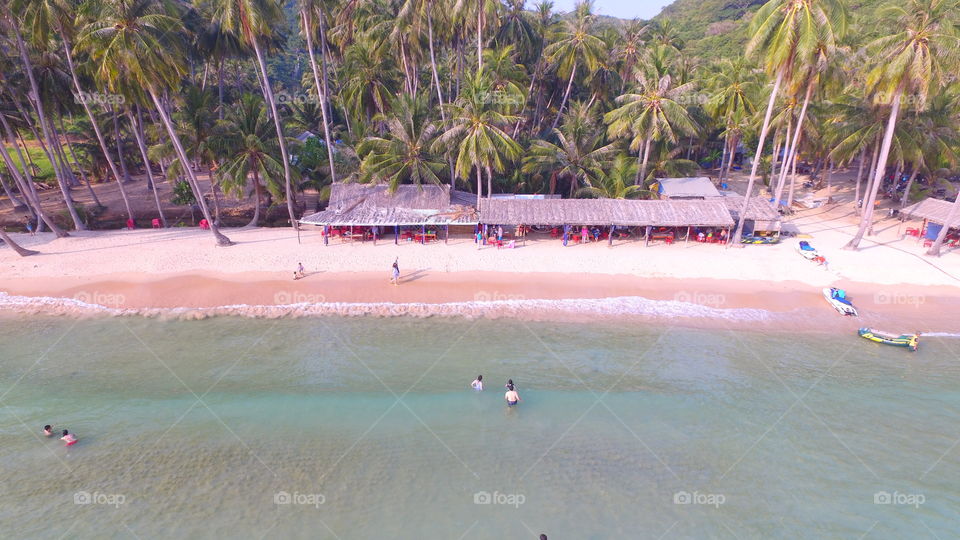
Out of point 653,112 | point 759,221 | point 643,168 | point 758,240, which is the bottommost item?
point 758,240

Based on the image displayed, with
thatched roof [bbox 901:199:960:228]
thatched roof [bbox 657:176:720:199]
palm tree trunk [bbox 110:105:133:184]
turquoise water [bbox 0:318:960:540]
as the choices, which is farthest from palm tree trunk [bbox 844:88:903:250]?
palm tree trunk [bbox 110:105:133:184]

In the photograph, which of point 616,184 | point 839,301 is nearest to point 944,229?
point 839,301

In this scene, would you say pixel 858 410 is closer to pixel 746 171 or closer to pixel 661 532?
pixel 661 532

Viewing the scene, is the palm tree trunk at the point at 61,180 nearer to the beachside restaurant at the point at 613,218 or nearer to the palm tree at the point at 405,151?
the palm tree at the point at 405,151

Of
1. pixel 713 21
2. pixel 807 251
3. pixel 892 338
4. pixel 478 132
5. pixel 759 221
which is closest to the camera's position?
pixel 892 338

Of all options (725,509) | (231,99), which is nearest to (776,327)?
(725,509)

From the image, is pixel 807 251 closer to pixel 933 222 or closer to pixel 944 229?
pixel 944 229

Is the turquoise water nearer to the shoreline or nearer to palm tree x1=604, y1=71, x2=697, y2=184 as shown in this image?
the shoreline

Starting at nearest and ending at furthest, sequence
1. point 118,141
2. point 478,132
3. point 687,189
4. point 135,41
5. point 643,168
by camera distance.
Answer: point 135,41 → point 478,132 → point 687,189 → point 643,168 → point 118,141
